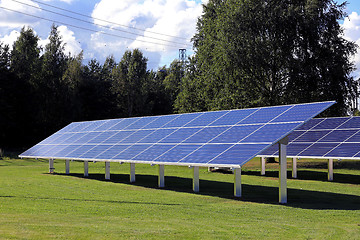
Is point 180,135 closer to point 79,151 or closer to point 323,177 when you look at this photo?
point 79,151

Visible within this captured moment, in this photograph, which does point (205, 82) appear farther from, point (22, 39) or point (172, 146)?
point (22, 39)

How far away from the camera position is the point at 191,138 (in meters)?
24.8

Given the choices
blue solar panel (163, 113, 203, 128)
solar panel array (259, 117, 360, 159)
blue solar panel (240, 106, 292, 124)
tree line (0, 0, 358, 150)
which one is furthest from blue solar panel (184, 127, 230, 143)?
tree line (0, 0, 358, 150)

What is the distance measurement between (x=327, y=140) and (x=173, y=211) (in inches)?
735

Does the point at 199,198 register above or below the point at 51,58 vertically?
below

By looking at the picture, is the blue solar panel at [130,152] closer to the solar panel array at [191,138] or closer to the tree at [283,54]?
the solar panel array at [191,138]

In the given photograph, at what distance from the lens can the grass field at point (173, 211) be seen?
12.8m

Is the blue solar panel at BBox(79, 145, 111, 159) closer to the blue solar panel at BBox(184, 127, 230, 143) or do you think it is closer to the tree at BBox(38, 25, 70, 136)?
the blue solar panel at BBox(184, 127, 230, 143)

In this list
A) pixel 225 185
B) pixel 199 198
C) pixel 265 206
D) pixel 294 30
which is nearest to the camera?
pixel 265 206

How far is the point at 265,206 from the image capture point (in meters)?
18.8

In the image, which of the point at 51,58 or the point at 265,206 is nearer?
the point at 265,206

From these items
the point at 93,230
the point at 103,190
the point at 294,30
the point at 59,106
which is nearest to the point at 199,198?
the point at 103,190

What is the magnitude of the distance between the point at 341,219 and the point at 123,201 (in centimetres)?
929

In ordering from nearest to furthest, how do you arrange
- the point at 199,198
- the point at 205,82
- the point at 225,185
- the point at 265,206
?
the point at 265,206 → the point at 199,198 → the point at 225,185 → the point at 205,82
